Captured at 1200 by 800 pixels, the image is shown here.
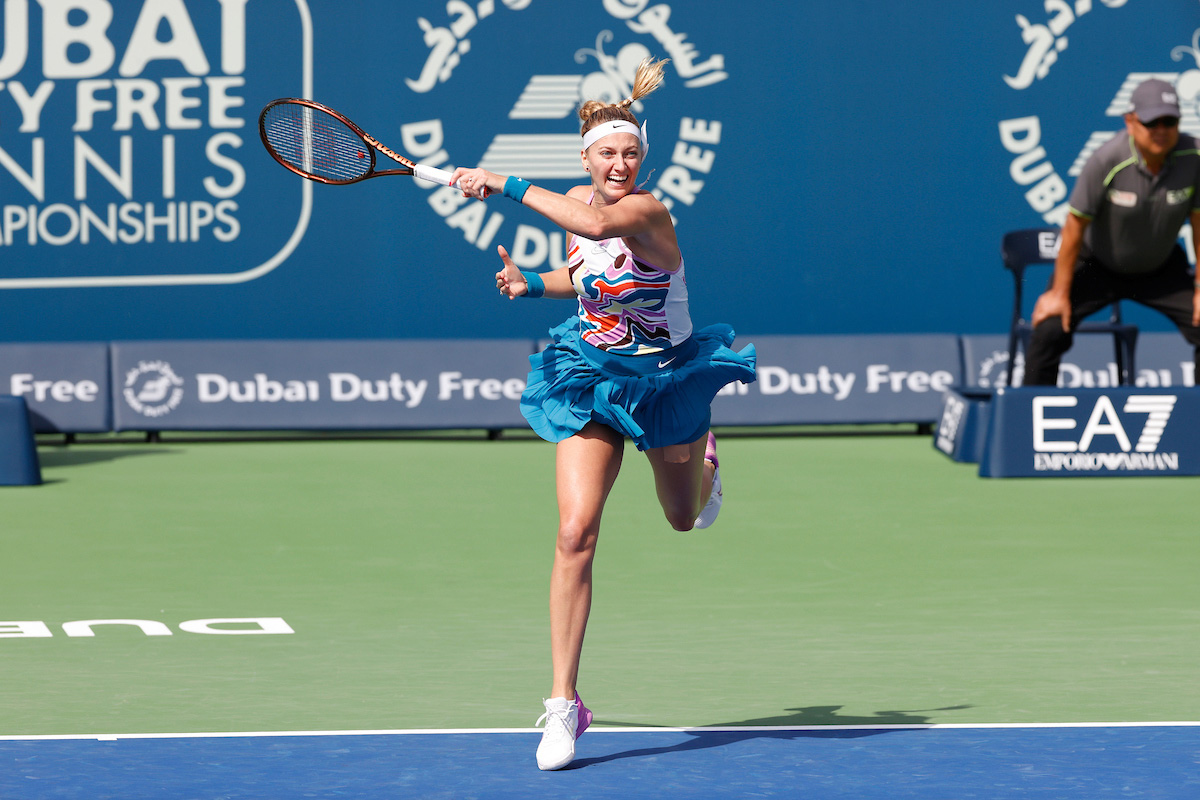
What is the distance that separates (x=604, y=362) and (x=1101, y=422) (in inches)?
261

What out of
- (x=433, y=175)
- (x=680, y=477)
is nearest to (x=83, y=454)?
(x=680, y=477)

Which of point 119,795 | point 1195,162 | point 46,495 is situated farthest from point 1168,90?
point 119,795

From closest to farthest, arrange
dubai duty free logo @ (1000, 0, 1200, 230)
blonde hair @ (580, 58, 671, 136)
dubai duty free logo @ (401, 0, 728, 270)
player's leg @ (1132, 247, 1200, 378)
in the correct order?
blonde hair @ (580, 58, 671, 136) < player's leg @ (1132, 247, 1200, 378) < dubai duty free logo @ (401, 0, 728, 270) < dubai duty free logo @ (1000, 0, 1200, 230)

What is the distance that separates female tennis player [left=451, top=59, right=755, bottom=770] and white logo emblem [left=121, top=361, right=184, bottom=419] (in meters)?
8.93

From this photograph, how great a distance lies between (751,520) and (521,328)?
5680 mm

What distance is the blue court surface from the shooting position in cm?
416

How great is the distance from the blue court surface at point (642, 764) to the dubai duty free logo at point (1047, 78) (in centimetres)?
1022

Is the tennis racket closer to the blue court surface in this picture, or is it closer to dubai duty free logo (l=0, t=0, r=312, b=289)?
the blue court surface

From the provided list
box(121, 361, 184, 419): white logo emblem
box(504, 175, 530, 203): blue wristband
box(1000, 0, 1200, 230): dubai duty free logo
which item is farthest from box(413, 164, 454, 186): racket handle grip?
box(1000, 0, 1200, 230): dubai duty free logo

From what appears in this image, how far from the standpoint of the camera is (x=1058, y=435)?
35.3 ft

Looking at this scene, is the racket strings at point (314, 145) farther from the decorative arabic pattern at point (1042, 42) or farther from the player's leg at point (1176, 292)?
the decorative arabic pattern at point (1042, 42)

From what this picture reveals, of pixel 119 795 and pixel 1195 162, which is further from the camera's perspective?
pixel 1195 162

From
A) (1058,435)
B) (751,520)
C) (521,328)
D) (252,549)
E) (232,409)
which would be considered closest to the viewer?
(252,549)

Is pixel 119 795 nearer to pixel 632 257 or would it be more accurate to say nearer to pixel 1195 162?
pixel 632 257
